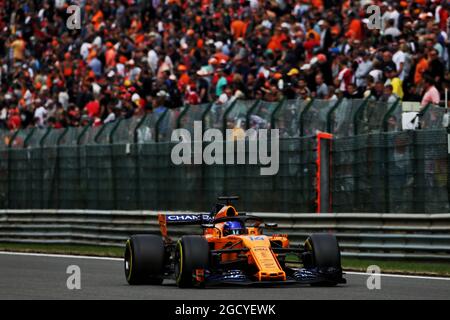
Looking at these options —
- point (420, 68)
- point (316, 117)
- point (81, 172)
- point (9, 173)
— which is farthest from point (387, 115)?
point (9, 173)

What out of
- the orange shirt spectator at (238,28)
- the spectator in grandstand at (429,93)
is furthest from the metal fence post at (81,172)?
the spectator in grandstand at (429,93)

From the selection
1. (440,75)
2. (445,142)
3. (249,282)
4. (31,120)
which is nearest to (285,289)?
(249,282)

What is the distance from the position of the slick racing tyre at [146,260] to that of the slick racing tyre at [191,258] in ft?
2.59

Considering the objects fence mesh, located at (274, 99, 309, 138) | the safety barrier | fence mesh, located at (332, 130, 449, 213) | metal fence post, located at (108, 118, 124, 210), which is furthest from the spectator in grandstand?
metal fence post, located at (108, 118, 124, 210)

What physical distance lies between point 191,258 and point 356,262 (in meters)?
5.47

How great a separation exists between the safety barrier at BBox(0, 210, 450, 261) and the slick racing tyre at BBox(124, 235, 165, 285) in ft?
15.2

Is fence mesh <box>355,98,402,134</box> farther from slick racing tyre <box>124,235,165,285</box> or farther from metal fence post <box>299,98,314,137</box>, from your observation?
slick racing tyre <box>124,235,165,285</box>

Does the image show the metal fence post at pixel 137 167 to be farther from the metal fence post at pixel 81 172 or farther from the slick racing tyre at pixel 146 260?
the slick racing tyre at pixel 146 260

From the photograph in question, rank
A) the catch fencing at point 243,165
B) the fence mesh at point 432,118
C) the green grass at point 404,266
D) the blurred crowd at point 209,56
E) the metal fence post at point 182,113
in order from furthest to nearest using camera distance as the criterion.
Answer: the metal fence post at point 182,113, the blurred crowd at point 209,56, the catch fencing at point 243,165, the fence mesh at point 432,118, the green grass at point 404,266

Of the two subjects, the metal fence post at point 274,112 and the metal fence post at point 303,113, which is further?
the metal fence post at point 274,112

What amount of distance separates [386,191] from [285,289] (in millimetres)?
5710

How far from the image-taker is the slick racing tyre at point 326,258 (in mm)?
13906

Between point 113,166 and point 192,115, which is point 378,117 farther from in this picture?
point 113,166

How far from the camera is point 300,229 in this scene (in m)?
20.0
